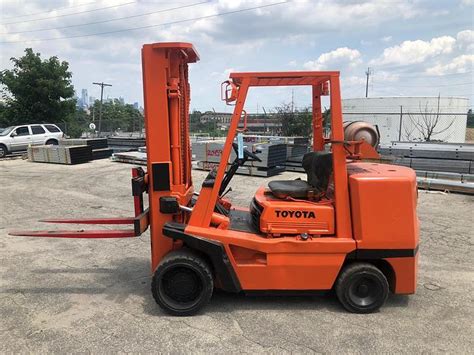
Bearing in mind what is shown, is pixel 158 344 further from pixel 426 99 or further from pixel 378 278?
pixel 426 99

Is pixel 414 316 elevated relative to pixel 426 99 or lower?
lower

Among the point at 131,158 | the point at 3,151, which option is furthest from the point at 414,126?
the point at 3,151

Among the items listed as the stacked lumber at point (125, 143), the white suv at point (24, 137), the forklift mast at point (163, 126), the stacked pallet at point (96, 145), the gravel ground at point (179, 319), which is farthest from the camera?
the stacked lumber at point (125, 143)

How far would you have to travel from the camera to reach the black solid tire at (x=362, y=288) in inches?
164

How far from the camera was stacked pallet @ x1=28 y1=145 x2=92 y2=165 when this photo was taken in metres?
17.8

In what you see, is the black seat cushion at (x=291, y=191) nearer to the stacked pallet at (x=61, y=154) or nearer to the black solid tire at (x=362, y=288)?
the black solid tire at (x=362, y=288)

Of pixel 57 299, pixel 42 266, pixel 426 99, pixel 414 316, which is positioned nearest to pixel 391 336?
pixel 414 316

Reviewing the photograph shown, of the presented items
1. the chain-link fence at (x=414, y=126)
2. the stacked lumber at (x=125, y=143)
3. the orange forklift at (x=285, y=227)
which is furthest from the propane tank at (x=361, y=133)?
the chain-link fence at (x=414, y=126)

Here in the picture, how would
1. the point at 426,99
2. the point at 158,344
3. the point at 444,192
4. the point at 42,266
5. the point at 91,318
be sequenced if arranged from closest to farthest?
the point at 158,344, the point at 91,318, the point at 42,266, the point at 444,192, the point at 426,99

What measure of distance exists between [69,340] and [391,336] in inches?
115

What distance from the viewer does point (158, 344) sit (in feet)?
11.8

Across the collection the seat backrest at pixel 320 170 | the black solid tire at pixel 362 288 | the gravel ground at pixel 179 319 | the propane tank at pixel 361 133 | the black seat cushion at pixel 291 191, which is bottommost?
the gravel ground at pixel 179 319

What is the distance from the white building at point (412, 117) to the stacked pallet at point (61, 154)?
17.1 meters

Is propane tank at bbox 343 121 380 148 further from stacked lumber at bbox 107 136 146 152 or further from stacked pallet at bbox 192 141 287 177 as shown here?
stacked lumber at bbox 107 136 146 152
